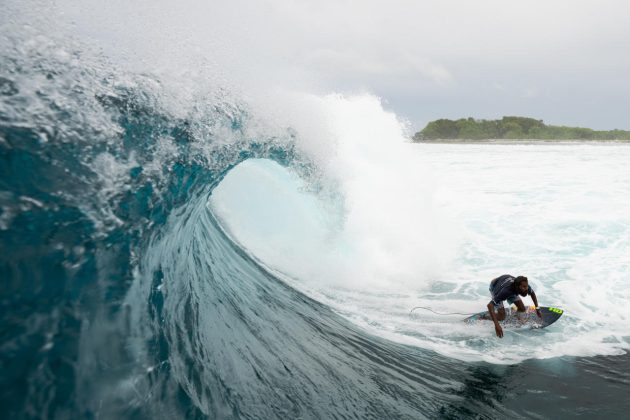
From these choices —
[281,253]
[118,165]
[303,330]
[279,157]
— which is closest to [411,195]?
[281,253]

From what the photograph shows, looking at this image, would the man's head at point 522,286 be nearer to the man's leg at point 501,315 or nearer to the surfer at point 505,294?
the surfer at point 505,294

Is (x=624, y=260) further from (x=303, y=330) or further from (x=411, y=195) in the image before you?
(x=303, y=330)

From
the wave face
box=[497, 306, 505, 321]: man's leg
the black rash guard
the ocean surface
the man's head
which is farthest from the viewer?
box=[497, 306, 505, 321]: man's leg

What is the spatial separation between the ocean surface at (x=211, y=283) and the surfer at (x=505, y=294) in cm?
30

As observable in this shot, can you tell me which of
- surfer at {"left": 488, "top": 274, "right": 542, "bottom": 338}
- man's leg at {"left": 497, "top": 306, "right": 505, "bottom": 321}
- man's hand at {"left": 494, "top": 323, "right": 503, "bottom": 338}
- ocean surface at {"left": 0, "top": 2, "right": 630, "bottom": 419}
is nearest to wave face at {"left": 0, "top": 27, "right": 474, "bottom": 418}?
ocean surface at {"left": 0, "top": 2, "right": 630, "bottom": 419}

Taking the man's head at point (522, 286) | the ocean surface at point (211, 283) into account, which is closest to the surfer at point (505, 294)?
the man's head at point (522, 286)

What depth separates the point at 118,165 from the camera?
3471 mm

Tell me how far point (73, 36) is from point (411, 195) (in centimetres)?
918

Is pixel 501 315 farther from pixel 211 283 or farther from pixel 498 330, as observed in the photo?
pixel 211 283

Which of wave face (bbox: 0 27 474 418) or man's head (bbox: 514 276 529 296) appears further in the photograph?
man's head (bbox: 514 276 529 296)

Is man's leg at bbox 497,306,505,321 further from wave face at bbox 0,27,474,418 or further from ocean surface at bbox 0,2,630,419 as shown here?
wave face at bbox 0,27,474,418

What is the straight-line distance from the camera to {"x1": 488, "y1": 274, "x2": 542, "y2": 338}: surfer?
5.51m

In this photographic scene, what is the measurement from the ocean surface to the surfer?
0.98 feet

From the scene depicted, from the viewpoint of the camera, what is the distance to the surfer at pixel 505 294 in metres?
5.51
